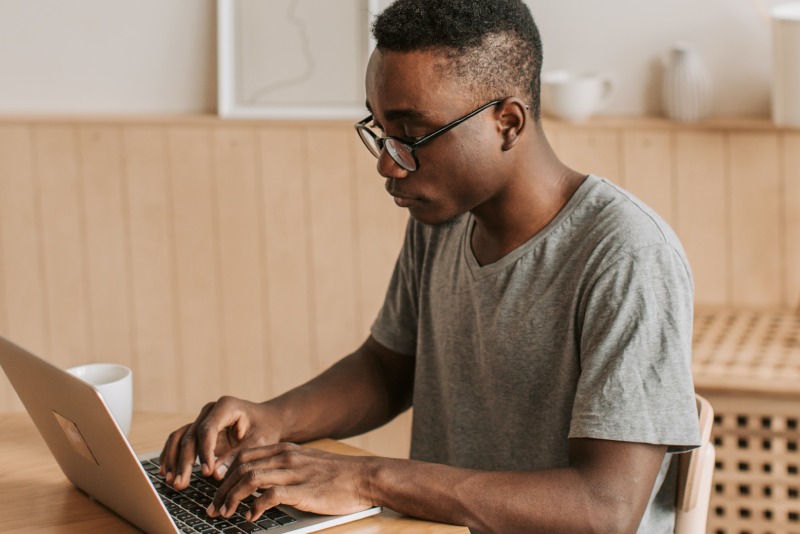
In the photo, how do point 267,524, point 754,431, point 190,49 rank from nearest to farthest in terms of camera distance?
1. point 267,524
2. point 754,431
3. point 190,49

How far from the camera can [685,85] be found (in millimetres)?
2465

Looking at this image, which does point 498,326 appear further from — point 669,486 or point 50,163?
point 50,163

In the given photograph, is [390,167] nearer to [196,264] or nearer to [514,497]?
[514,497]

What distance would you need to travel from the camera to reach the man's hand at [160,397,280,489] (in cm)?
135

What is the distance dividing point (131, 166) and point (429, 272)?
136cm

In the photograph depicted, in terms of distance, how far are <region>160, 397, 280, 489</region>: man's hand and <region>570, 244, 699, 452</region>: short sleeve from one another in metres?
0.42

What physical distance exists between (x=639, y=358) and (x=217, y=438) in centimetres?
55

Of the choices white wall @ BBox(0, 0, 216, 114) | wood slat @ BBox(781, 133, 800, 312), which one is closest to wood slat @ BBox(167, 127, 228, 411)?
white wall @ BBox(0, 0, 216, 114)

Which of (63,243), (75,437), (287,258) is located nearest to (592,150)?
(287,258)

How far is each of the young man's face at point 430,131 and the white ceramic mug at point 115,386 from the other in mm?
455

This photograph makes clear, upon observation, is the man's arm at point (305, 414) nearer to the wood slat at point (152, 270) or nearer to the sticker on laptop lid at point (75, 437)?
the sticker on laptop lid at point (75, 437)

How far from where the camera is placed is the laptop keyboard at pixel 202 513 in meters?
1.20

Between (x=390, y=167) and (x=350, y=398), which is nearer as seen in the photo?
(x=390, y=167)

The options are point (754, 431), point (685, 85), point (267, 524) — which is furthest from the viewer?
point (685, 85)
